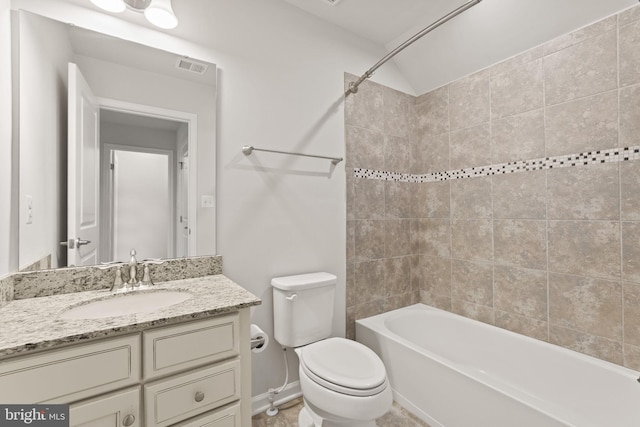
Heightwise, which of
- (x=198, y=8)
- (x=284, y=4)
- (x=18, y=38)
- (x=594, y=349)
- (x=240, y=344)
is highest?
(x=284, y=4)

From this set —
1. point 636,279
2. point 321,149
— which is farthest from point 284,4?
point 636,279

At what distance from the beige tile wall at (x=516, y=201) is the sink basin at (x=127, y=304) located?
3.97ft

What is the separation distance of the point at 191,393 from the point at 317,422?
2.98 ft

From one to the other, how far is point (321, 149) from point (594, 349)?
195 cm

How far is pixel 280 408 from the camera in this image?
177 centimetres

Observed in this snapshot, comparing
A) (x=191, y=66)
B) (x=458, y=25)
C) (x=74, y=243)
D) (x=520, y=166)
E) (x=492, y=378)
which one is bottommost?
(x=492, y=378)

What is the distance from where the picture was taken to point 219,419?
3.48ft

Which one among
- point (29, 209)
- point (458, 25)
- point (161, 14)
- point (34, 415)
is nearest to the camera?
point (34, 415)

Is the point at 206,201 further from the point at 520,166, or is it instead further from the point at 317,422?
the point at 520,166

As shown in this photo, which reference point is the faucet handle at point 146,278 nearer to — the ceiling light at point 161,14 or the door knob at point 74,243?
the door knob at point 74,243

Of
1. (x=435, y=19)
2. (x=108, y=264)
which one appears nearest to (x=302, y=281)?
(x=108, y=264)

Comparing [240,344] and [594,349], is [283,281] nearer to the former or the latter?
[240,344]

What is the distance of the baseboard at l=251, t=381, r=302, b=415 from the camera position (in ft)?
5.65

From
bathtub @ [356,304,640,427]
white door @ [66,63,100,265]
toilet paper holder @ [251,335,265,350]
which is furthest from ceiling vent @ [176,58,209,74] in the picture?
bathtub @ [356,304,640,427]
